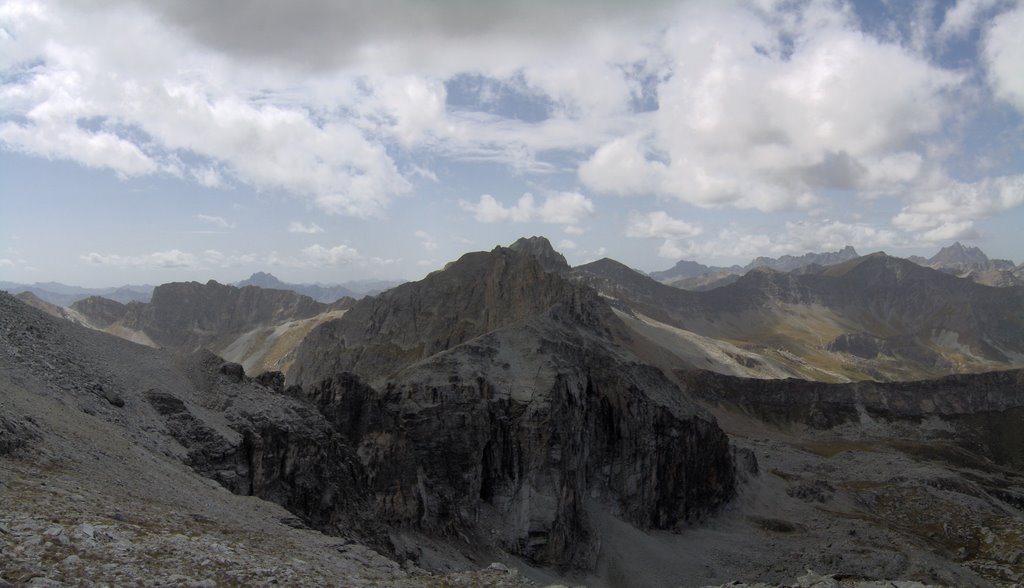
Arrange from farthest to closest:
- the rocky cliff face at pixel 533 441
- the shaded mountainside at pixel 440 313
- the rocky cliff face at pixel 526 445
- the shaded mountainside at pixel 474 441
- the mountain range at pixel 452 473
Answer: the shaded mountainside at pixel 440 313 → the rocky cliff face at pixel 533 441 → the rocky cliff face at pixel 526 445 → the shaded mountainside at pixel 474 441 → the mountain range at pixel 452 473

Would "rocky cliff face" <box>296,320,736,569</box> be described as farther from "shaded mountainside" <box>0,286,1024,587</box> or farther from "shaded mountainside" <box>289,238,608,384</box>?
"shaded mountainside" <box>289,238,608,384</box>

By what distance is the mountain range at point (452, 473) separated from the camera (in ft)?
73.4

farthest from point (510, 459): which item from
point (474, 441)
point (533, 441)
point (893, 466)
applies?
point (893, 466)

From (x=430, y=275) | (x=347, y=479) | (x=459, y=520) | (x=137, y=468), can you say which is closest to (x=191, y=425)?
(x=137, y=468)

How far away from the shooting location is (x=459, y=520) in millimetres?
58125

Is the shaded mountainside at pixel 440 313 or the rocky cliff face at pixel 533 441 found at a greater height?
the shaded mountainside at pixel 440 313

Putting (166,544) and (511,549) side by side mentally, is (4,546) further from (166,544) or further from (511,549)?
(511,549)

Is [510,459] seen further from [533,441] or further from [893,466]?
[893,466]

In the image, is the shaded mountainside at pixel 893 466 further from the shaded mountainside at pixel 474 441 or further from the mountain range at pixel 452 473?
the shaded mountainside at pixel 474 441

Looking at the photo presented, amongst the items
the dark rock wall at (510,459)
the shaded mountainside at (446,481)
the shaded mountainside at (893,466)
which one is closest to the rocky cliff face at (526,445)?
the dark rock wall at (510,459)

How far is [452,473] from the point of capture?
61531 millimetres

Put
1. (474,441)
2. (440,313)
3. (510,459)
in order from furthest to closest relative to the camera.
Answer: (440,313), (510,459), (474,441)

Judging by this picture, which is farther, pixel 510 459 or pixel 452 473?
pixel 510 459

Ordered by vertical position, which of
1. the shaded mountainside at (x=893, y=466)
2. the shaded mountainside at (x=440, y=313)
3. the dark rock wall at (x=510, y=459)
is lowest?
the shaded mountainside at (x=893, y=466)
